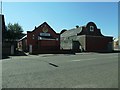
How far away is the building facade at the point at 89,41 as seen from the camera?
168ft

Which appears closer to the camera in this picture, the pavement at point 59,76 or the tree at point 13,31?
the pavement at point 59,76

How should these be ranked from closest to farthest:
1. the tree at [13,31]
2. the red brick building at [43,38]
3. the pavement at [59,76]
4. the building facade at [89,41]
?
the pavement at [59,76] < the red brick building at [43,38] < the building facade at [89,41] < the tree at [13,31]

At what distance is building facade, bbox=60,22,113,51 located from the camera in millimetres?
51119

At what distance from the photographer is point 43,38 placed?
4547 cm

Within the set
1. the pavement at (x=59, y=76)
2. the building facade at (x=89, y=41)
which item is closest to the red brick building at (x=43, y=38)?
the building facade at (x=89, y=41)

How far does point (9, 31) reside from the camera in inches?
2144

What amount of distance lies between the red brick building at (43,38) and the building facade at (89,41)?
6.78m

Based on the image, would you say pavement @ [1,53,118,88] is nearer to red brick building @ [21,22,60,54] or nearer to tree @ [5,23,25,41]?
red brick building @ [21,22,60,54]

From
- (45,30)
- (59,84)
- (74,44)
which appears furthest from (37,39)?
(59,84)

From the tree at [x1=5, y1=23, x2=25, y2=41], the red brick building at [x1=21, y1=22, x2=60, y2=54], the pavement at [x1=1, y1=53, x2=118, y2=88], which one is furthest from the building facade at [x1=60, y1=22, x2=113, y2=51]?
the pavement at [x1=1, y1=53, x2=118, y2=88]

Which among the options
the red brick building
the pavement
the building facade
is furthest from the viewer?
the building facade

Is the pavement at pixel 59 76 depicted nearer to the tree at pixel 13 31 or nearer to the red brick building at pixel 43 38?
the red brick building at pixel 43 38

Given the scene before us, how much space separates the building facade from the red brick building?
22.3 ft

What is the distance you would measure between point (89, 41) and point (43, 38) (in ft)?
42.5
